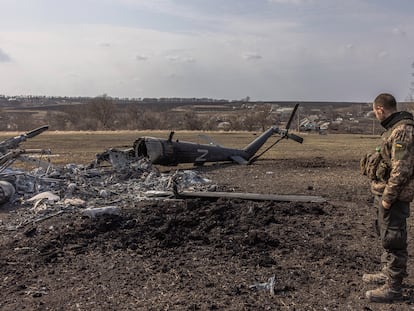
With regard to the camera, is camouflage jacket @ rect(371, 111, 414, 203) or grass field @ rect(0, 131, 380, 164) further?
grass field @ rect(0, 131, 380, 164)

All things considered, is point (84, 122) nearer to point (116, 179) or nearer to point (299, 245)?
point (116, 179)

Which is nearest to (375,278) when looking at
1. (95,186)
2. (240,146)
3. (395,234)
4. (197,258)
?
(395,234)

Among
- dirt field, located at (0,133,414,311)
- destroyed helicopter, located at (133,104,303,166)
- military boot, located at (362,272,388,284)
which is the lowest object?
dirt field, located at (0,133,414,311)

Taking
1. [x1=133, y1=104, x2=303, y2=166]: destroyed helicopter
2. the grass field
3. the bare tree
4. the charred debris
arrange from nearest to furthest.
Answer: the charred debris < [x1=133, y1=104, x2=303, y2=166]: destroyed helicopter < the grass field < the bare tree

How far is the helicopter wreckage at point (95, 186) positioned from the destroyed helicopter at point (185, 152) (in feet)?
2.70

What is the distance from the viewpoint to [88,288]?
5.23 meters

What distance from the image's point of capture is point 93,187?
433 inches

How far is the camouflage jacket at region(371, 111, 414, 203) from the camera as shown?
4418 mm

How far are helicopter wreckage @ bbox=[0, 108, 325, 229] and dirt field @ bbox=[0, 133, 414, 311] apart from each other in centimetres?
38

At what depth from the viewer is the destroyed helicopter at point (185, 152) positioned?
14.9 meters

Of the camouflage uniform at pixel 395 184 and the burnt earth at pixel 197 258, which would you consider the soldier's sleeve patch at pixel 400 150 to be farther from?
the burnt earth at pixel 197 258

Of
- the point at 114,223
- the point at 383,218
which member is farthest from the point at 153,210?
the point at 383,218

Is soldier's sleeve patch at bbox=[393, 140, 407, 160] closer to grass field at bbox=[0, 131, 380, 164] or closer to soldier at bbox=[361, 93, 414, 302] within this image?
soldier at bbox=[361, 93, 414, 302]

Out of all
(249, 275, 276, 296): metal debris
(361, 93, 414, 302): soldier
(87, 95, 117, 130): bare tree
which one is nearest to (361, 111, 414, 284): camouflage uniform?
(361, 93, 414, 302): soldier
